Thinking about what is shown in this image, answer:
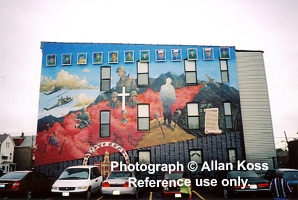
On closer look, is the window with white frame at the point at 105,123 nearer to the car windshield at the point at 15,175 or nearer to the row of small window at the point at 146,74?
the row of small window at the point at 146,74

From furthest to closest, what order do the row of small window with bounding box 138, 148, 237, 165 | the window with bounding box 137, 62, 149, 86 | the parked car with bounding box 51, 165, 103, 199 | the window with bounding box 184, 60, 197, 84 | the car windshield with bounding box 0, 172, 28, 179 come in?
1. the window with bounding box 184, 60, 197, 84
2. the window with bounding box 137, 62, 149, 86
3. the row of small window with bounding box 138, 148, 237, 165
4. the car windshield with bounding box 0, 172, 28, 179
5. the parked car with bounding box 51, 165, 103, 199

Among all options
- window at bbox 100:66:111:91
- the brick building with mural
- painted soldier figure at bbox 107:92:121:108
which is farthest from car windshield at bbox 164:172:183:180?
window at bbox 100:66:111:91

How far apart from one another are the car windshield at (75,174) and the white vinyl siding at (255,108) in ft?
34.7

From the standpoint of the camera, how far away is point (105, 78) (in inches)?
687

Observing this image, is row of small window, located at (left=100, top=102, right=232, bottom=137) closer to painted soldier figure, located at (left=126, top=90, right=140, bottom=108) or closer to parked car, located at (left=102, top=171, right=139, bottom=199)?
painted soldier figure, located at (left=126, top=90, right=140, bottom=108)

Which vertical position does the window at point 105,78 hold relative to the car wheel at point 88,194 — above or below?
above

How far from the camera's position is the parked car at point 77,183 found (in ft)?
36.0

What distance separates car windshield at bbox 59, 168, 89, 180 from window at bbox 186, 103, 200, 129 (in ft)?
25.1

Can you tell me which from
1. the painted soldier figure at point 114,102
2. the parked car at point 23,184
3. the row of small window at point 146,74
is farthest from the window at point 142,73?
the parked car at point 23,184

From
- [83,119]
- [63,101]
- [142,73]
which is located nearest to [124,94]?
[142,73]

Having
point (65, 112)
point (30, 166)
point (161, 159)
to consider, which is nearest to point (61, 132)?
point (65, 112)

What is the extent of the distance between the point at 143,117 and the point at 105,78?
144 inches

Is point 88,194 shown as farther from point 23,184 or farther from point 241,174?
point 241,174

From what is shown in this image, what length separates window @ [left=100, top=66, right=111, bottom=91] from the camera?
1731cm
